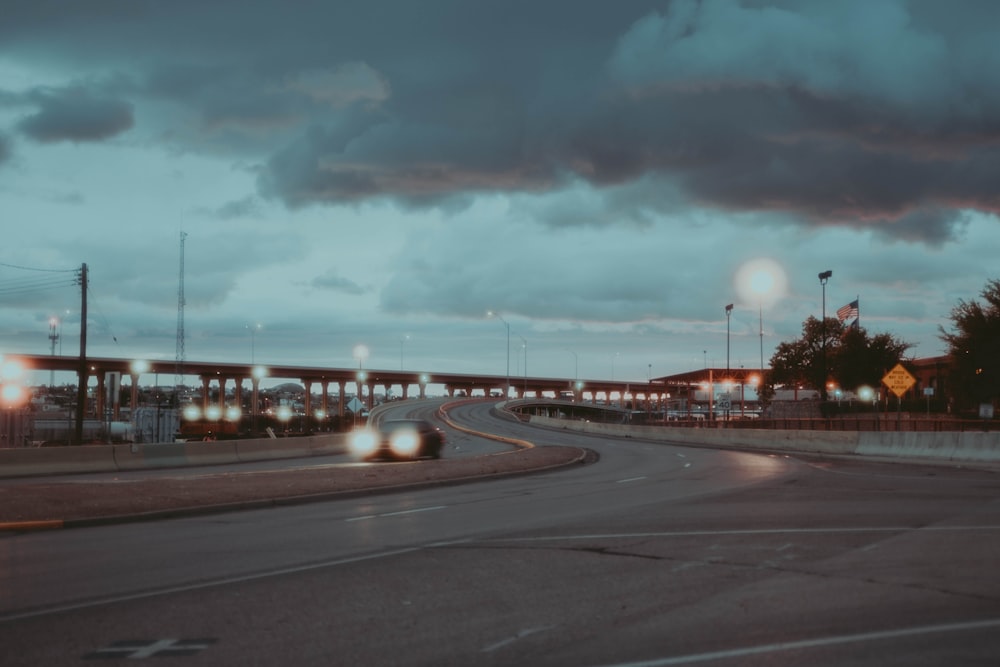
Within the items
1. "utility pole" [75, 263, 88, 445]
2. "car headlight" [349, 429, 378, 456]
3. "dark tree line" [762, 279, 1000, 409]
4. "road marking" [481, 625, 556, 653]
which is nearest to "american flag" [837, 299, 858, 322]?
"dark tree line" [762, 279, 1000, 409]

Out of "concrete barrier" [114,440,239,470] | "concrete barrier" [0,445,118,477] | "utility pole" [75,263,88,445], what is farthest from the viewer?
"utility pole" [75,263,88,445]

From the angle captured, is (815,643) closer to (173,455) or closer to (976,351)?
(173,455)

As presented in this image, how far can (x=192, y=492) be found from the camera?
20906 millimetres

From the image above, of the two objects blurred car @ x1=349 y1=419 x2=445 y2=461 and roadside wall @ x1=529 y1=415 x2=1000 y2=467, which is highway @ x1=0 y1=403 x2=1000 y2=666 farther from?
blurred car @ x1=349 y1=419 x2=445 y2=461

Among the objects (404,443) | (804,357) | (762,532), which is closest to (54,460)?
(404,443)

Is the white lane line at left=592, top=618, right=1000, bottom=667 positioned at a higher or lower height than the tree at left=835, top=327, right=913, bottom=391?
lower

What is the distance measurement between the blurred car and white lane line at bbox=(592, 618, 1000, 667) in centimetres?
3150

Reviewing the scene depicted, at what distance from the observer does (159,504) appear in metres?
18.9

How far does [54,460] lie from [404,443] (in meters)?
12.7

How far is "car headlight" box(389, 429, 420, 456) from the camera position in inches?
1527

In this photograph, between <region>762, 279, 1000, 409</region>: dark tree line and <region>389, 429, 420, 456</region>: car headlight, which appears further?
<region>762, 279, 1000, 409</region>: dark tree line

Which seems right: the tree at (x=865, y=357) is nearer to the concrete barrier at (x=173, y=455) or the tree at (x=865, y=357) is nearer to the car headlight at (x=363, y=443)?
the car headlight at (x=363, y=443)

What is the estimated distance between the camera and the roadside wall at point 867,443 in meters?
32.9

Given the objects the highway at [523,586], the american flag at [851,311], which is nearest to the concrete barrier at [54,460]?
the highway at [523,586]
